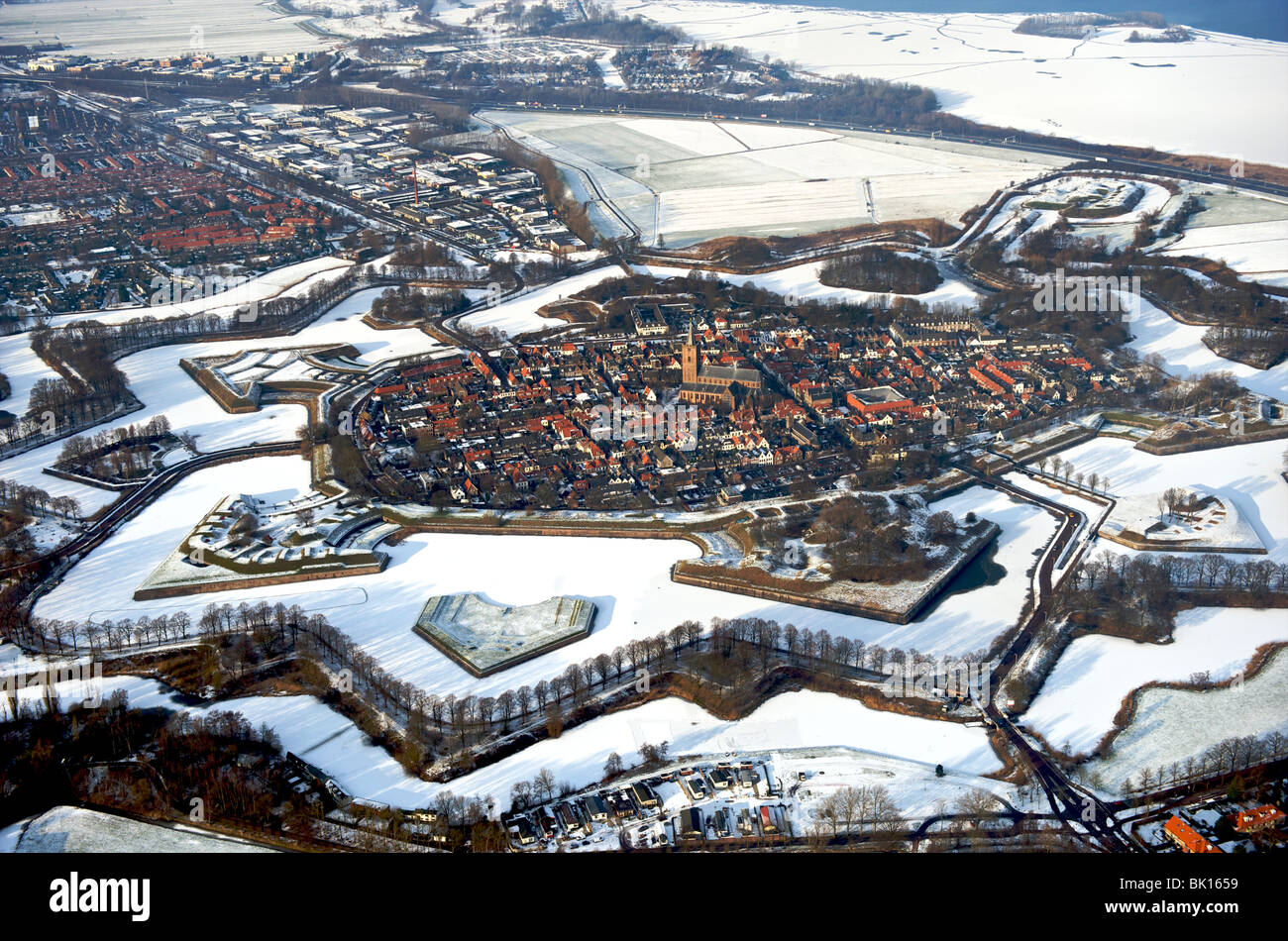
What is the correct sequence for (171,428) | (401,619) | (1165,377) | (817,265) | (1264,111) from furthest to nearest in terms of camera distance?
(1264,111)
(817,265)
(1165,377)
(171,428)
(401,619)

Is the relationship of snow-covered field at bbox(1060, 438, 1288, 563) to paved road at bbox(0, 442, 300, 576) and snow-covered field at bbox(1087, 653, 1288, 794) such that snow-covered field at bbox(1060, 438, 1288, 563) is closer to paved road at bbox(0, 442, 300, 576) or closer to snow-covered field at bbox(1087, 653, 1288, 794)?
snow-covered field at bbox(1087, 653, 1288, 794)

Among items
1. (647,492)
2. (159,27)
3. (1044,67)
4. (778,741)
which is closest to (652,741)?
(778,741)

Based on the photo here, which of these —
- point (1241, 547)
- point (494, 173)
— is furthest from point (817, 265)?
point (1241, 547)

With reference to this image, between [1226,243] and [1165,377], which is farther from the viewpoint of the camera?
[1226,243]

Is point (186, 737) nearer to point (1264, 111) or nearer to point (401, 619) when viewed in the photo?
point (401, 619)

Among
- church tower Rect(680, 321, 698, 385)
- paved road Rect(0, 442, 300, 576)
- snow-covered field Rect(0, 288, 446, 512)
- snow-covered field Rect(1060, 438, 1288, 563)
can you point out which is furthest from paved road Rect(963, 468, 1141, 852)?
snow-covered field Rect(0, 288, 446, 512)

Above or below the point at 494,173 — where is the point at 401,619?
below
